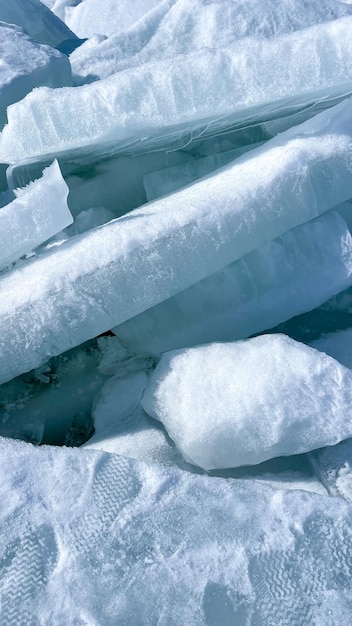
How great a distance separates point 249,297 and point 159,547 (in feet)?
1.85

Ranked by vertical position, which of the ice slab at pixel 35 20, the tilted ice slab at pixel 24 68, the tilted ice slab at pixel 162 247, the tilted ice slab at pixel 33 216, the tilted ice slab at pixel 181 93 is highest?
the ice slab at pixel 35 20

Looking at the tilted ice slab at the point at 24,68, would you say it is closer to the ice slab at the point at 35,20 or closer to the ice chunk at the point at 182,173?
the ice chunk at the point at 182,173

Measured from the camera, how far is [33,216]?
1052 millimetres

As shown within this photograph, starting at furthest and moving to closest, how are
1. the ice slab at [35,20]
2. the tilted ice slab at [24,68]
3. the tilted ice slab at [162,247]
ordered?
the ice slab at [35,20], the tilted ice slab at [24,68], the tilted ice slab at [162,247]

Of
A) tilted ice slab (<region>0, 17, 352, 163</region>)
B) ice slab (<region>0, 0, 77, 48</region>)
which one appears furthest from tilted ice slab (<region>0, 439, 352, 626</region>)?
ice slab (<region>0, 0, 77, 48</region>)

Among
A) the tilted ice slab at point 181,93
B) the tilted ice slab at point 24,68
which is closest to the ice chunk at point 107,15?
the tilted ice slab at point 24,68

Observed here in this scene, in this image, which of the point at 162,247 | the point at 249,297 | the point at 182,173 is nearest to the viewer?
the point at 162,247

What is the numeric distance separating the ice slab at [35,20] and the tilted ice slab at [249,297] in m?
1.64

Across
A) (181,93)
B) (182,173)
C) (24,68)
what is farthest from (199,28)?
(181,93)

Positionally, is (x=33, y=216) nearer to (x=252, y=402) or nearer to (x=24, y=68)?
(x=252, y=402)

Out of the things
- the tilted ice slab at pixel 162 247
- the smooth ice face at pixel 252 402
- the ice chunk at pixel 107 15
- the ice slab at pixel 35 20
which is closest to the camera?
the smooth ice face at pixel 252 402

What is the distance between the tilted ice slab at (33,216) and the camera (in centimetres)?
105

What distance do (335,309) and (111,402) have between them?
1.65 ft

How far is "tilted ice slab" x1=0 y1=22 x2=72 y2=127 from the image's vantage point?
149 cm
